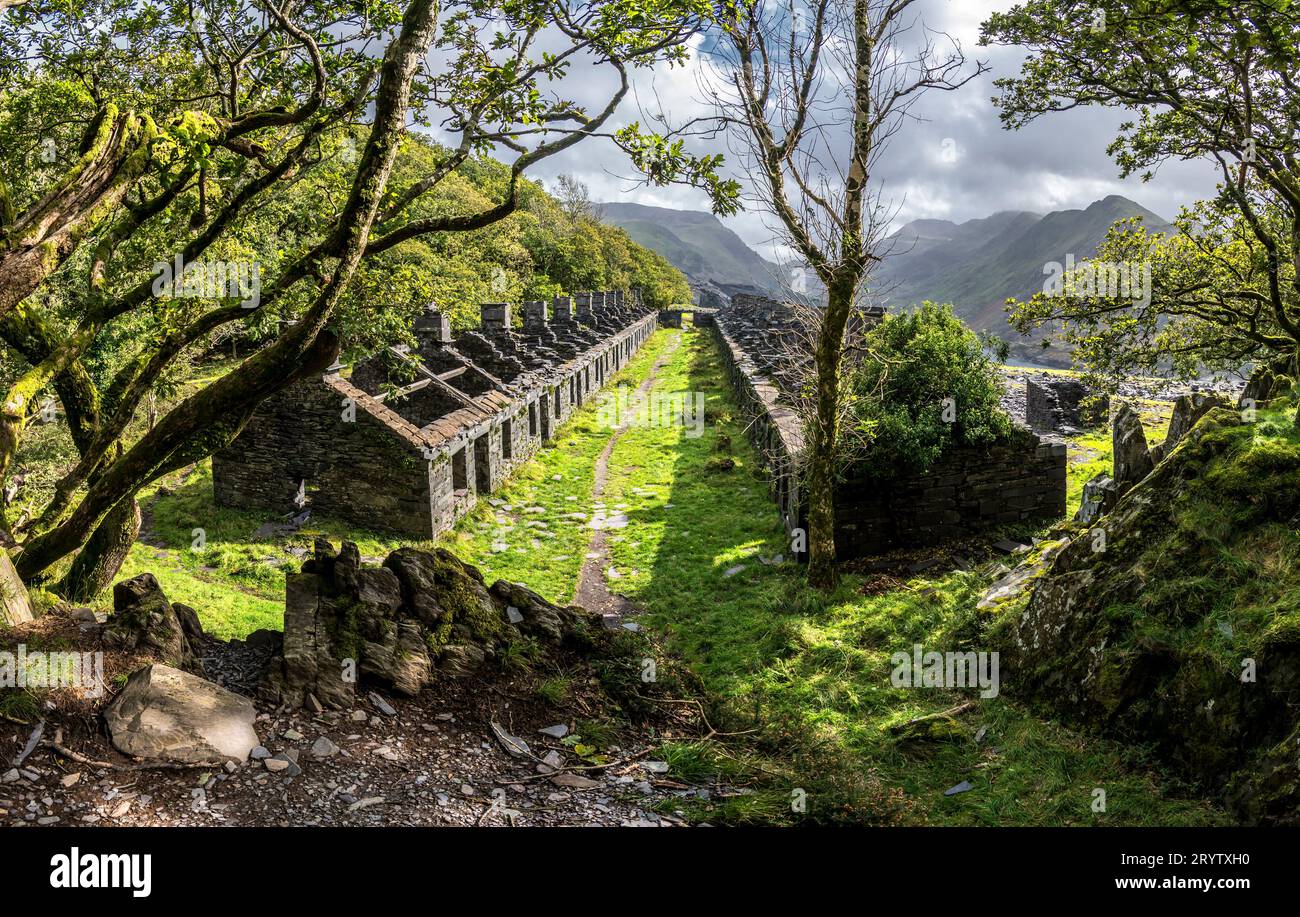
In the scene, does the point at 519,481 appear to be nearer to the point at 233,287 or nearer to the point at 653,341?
the point at 233,287

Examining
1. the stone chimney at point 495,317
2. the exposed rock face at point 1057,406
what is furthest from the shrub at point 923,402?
the stone chimney at point 495,317

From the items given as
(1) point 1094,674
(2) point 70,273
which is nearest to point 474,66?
(1) point 1094,674

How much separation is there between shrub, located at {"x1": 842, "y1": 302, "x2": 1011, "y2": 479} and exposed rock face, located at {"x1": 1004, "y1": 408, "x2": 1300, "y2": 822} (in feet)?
15.4

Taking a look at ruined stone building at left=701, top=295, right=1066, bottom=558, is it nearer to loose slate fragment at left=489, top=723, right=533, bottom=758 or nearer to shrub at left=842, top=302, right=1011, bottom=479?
shrub at left=842, top=302, right=1011, bottom=479

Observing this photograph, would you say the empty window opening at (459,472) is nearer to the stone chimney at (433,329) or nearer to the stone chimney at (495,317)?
the stone chimney at (433,329)

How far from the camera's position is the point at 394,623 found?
754cm

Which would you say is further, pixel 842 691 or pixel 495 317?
pixel 495 317

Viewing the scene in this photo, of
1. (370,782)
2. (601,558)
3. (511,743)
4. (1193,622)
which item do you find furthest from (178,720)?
(601,558)

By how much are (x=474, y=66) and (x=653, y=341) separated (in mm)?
55691

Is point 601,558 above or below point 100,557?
below

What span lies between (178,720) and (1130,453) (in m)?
11.0

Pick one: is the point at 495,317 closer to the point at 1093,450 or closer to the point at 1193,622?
the point at 1093,450
